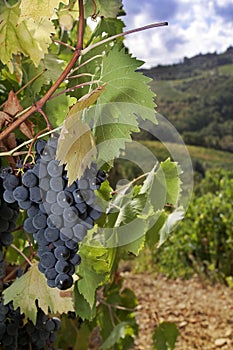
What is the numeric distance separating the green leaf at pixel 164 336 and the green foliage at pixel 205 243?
2353 millimetres

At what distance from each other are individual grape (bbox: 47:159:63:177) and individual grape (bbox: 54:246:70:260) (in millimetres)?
124

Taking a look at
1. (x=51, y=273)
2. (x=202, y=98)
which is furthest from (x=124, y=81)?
(x=202, y=98)

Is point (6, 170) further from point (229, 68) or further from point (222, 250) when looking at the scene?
point (229, 68)

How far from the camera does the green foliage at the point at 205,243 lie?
448 cm

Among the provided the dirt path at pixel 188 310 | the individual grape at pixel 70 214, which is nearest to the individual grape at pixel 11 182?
the individual grape at pixel 70 214

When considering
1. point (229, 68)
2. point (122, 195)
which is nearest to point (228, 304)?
point (122, 195)

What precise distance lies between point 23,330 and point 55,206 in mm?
489

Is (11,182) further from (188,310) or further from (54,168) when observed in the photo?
(188,310)

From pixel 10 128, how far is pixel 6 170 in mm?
67

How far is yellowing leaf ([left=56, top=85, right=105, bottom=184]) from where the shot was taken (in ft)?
2.08

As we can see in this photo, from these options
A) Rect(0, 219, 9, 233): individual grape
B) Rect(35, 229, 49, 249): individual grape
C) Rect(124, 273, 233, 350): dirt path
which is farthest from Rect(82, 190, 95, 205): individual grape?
Rect(124, 273, 233, 350): dirt path

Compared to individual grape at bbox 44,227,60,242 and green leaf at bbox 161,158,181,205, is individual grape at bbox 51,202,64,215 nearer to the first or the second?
individual grape at bbox 44,227,60,242

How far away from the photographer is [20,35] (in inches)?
32.4

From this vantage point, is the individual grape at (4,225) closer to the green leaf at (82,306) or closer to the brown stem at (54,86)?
the brown stem at (54,86)
